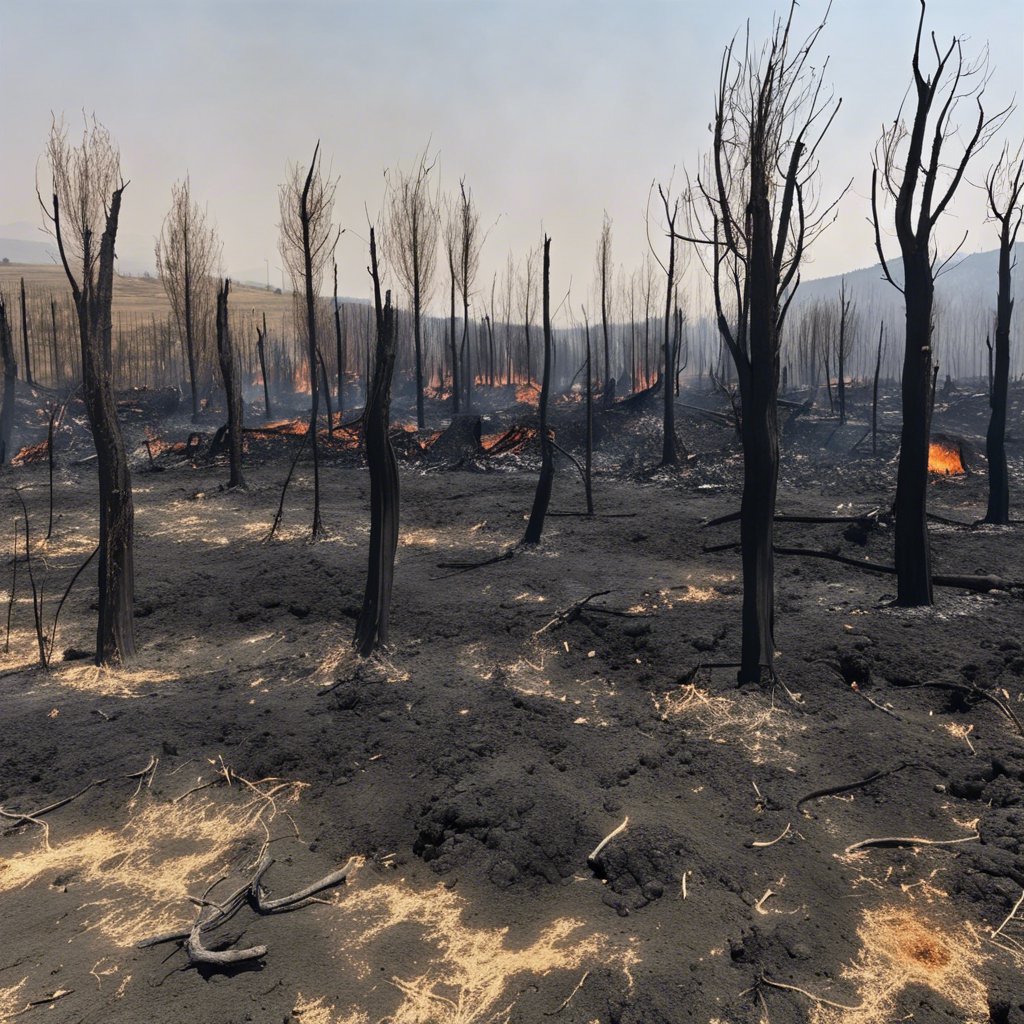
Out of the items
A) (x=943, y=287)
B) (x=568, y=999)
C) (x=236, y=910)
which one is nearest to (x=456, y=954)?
(x=568, y=999)

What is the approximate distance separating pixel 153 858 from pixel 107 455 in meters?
4.03

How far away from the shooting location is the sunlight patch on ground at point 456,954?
3059 mm

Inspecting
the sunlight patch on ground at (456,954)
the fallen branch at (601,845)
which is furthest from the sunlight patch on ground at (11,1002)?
the fallen branch at (601,845)

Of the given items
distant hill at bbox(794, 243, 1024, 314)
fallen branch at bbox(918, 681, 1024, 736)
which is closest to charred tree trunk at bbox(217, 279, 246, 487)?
fallen branch at bbox(918, 681, 1024, 736)

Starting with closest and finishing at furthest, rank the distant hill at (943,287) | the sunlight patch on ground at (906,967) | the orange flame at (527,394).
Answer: the sunlight patch on ground at (906,967) < the orange flame at (527,394) < the distant hill at (943,287)

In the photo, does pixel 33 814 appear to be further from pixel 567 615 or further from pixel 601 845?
pixel 567 615

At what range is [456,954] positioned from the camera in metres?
3.38

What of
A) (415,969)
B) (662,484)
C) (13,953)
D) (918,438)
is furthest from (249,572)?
(662,484)

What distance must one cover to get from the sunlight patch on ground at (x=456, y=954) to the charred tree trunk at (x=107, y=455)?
4.56 meters

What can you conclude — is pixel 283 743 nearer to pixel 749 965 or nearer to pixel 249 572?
pixel 749 965

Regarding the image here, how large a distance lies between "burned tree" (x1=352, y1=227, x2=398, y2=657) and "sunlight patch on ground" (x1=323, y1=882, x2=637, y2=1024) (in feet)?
11.0

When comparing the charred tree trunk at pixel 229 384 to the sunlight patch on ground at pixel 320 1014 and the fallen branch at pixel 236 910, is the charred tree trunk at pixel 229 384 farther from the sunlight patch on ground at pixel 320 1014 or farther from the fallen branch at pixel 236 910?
the sunlight patch on ground at pixel 320 1014

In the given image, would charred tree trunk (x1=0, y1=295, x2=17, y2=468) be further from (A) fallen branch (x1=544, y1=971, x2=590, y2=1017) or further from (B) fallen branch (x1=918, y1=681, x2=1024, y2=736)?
(B) fallen branch (x1=918, y1=681, x2=1024, y2=736)

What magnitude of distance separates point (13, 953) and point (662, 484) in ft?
49.8
